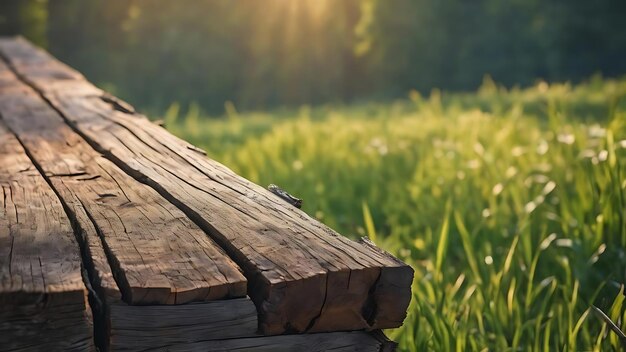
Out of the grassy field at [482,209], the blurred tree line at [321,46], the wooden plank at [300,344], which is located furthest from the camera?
the blurred tree line at [321,46]

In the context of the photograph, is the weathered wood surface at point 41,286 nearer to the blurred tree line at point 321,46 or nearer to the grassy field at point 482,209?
the grassy field at point 482,209

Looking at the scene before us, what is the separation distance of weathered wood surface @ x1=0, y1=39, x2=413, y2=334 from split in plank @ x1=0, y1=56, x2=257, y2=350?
0.12 feet

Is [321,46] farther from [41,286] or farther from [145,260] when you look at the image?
[41,286]

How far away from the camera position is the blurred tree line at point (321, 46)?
64.2ft

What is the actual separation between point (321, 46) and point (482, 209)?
16.8m

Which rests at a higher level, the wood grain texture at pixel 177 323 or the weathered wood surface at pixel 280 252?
the weathered wood surface at pixel 280 252

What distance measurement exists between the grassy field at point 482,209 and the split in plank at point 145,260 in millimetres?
962

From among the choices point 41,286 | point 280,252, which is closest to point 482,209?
point 280,252

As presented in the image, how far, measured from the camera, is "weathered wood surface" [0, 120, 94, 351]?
1.22 m

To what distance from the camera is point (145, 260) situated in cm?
140

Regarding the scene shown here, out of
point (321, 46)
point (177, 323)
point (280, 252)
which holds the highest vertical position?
point (321, 46)

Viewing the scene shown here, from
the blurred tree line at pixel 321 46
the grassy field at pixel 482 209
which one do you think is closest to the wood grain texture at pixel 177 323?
the grassy field at pixel 482 209

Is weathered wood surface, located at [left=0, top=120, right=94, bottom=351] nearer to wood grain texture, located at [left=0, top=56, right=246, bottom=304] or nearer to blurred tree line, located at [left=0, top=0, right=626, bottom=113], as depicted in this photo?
wood grain texture, located at [left=0, top=56, right=246, bottom=304]

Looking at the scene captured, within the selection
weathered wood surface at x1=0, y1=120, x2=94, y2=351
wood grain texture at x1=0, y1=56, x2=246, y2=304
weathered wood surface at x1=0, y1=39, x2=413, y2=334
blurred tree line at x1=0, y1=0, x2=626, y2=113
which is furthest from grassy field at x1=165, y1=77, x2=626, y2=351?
blurred tree line at x1=0, y1=0, x2=626, y2=113
